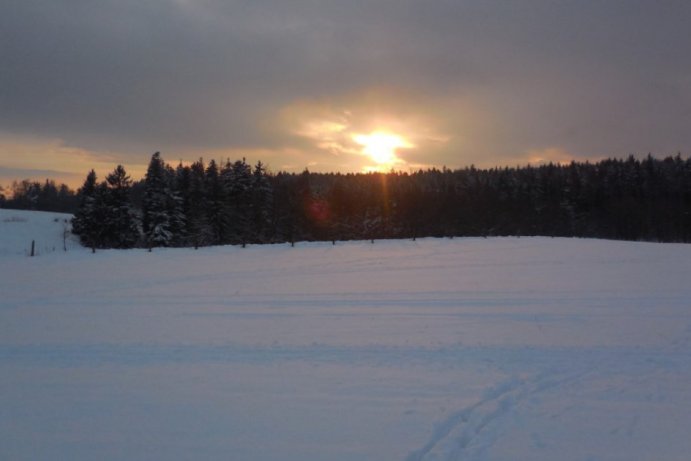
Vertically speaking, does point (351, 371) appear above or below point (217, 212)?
below

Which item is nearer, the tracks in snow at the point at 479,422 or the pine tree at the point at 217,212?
the tracks in snow at the point at 479,422

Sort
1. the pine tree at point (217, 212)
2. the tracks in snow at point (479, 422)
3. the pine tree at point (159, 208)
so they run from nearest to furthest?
the tracks in snow at point (479, 422)
the pine tree at point (159, 208)
the pine tree at point (217, 212)

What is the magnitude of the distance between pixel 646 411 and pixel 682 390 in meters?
1.18

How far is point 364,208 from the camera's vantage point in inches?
3216

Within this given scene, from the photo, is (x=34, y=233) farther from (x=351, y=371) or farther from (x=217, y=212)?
(x=351, y=371)

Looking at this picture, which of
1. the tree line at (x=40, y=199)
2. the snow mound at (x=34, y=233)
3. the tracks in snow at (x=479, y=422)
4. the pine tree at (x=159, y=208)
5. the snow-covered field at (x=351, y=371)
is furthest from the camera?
the tree line at (x=40, y=199)

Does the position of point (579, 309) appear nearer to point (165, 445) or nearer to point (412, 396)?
point (412, 396)

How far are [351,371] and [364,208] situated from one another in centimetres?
7486

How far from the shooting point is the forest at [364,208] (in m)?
43.0

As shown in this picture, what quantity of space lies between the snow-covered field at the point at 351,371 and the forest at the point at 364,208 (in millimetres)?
22019

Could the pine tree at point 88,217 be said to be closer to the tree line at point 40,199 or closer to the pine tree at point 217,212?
the pine tree at point 217,212

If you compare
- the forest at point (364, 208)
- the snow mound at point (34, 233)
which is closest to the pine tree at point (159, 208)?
the forest at point (364, 208)

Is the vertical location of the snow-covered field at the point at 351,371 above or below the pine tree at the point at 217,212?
below

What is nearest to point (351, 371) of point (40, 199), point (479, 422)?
point (479, 422)
